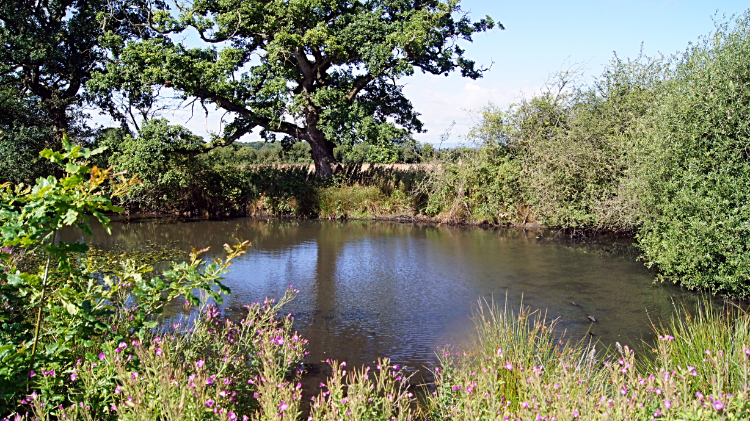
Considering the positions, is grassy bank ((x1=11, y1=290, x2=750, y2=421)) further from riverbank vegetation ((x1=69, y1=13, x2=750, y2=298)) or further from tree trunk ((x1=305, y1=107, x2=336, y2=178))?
tree trunk ((x1=305, y1=107, x2=336, y2=178))

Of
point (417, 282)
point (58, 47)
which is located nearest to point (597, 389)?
point (417, 282)

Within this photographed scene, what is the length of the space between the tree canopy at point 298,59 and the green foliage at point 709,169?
864 centimetres

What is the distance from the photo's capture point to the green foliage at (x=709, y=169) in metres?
7.61

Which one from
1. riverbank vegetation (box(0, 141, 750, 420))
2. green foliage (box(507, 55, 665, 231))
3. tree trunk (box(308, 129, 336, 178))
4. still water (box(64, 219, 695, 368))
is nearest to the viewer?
riverbank vegetation (box(0, 141, 750, 420))

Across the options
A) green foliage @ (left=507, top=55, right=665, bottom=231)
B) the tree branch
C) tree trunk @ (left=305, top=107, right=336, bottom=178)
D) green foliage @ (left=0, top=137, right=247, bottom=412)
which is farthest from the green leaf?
tree trunk @ (left=305, top=107, right=336, bottom=178)

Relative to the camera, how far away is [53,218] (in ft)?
10.6

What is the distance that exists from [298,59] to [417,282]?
10.8 m

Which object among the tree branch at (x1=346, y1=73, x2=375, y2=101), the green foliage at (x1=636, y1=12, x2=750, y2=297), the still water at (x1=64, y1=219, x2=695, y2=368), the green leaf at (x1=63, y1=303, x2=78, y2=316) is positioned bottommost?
the still water at (x1=64, y1=219, x2=695, y2=368)

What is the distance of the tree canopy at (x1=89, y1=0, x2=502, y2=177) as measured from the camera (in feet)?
53.0

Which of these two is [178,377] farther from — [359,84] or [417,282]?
[359,84]

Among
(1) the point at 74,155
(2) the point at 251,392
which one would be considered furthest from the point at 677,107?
(1) the point at 74,155

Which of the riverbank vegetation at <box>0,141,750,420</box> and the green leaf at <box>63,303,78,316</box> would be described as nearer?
the riverbank vegetation at <box>0,141,750,420</box>

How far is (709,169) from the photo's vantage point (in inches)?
320

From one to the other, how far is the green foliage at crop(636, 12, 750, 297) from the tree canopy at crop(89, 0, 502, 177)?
28.4 ft
